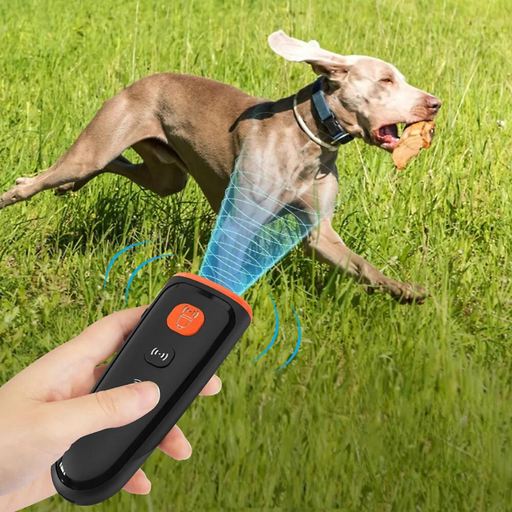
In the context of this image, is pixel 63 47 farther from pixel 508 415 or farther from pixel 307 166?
pixel 508 415

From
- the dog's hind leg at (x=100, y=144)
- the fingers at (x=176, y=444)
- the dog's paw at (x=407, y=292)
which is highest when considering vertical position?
the fingers at (x=176, y=444)

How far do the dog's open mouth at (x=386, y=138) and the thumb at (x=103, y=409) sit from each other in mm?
2738

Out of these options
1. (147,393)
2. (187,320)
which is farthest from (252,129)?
(147,393)

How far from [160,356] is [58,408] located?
0.27m

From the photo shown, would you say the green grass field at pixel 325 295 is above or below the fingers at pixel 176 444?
below

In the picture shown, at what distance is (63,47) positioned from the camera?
790 cm

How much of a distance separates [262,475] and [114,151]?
2.72 meters

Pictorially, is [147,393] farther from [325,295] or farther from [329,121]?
[329,121]

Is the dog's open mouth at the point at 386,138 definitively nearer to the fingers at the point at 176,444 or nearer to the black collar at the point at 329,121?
the black collar at the point at 329,121

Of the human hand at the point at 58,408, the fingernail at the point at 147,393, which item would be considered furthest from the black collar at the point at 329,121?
the fingernail at the point at 147,393

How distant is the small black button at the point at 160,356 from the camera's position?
2066 mm

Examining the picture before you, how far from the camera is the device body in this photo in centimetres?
204

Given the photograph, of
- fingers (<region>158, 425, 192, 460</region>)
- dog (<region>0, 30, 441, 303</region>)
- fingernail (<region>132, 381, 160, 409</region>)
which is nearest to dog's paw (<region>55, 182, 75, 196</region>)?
dog (<region>0, 30, 441, 303</region>)

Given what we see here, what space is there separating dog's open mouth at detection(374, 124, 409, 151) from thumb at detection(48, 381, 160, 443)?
2738mm
